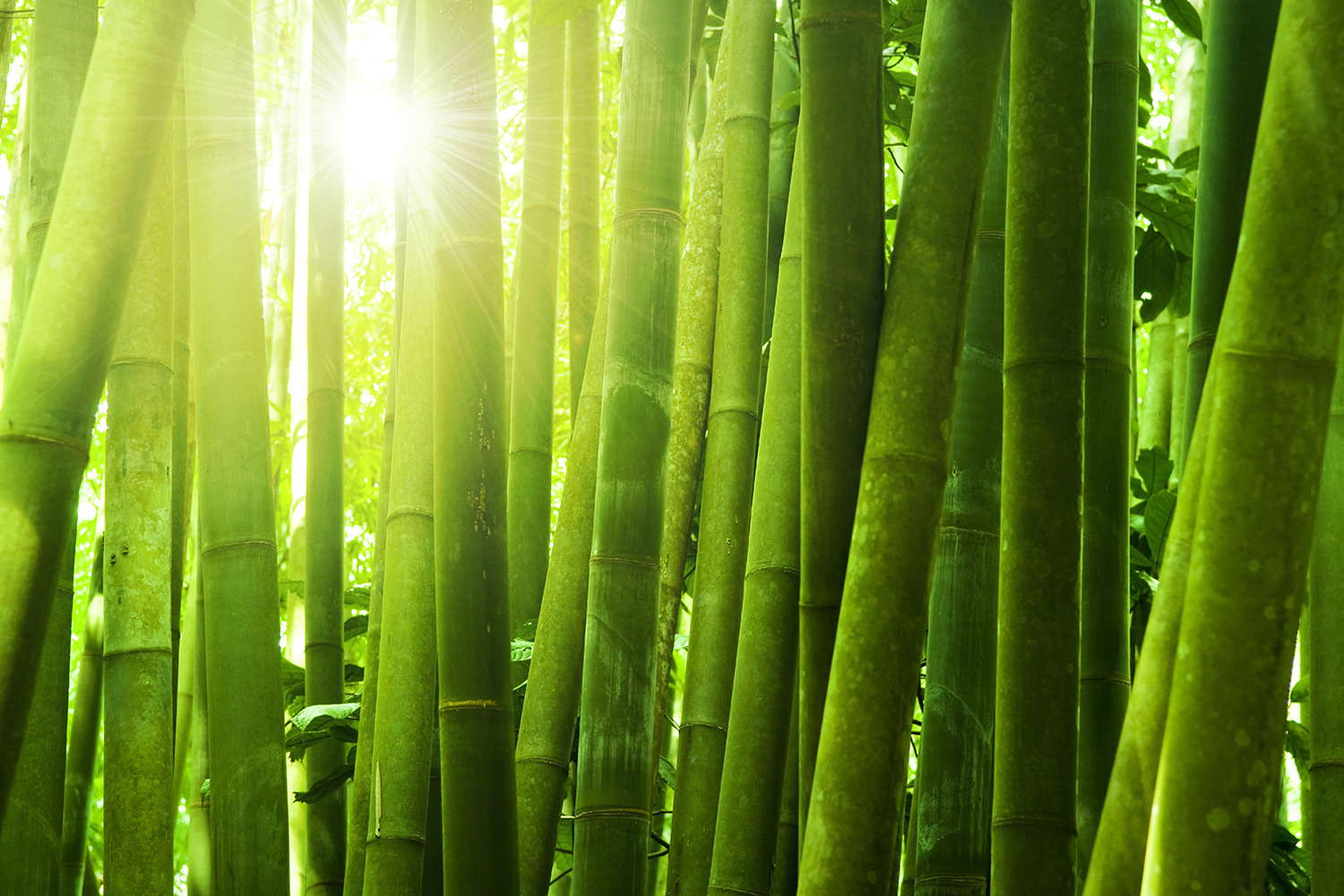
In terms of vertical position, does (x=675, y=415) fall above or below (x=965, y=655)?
above

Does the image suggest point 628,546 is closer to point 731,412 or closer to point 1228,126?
point 731,412

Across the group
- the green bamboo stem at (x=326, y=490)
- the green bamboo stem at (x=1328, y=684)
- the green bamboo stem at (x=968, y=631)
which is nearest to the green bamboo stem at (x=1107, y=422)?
the green bamboo stem at (x=968, y=631)

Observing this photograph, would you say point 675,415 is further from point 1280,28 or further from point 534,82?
point 1280,28

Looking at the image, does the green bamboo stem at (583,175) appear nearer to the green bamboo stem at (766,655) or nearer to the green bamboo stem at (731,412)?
the green bamboo stem at (731,412)

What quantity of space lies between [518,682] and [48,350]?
1.34m

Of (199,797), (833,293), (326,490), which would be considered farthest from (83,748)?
(833,293)

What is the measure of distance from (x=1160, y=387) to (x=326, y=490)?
2.57m

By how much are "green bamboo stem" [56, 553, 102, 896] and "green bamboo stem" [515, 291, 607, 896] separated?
1.28 meters

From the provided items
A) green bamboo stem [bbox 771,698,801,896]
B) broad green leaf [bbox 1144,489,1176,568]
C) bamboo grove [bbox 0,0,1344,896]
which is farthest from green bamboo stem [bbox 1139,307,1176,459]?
green bamboo stem [bbox 771,698,801,896]

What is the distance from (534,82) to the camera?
250 centimetres

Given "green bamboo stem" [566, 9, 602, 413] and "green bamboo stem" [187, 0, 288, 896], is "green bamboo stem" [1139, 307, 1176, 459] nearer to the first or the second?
"green bamboo stem" [566, 9, 602, 413]

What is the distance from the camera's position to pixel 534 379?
2500 mm

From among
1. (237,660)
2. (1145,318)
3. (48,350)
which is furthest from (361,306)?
(48,350)

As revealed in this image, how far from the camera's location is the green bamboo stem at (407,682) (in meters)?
1.71
